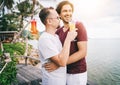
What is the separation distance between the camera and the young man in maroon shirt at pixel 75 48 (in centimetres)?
311

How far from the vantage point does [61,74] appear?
2967 mm

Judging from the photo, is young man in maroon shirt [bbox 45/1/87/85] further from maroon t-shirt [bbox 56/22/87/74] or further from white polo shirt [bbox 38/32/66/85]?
white polo shirt [bbox 38/32/66/85]

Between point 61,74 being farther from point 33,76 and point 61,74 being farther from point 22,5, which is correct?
point 22,5

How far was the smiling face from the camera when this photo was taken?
127 inches

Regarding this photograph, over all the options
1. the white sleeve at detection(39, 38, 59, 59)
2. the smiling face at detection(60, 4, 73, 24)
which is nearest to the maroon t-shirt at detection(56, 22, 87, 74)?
the smiling face at detection(60, 4, 73, 24)

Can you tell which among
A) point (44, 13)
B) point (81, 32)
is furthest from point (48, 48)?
point (81, 32)

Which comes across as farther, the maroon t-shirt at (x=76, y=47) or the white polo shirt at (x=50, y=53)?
the maroon t-shirt at (x=76, y=47)

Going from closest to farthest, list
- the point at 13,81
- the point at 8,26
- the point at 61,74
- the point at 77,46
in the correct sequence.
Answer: the point at 61,74, the point at 77,46, the point at 13,81, the point at 8,26

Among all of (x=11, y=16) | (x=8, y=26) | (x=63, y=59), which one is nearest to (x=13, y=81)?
(x=63, y=59)

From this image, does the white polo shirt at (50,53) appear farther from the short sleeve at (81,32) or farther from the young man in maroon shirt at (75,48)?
the short sleeve at (81,32)

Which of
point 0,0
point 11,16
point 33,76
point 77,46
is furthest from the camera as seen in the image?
point 11,16

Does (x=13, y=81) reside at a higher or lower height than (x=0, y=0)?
lower

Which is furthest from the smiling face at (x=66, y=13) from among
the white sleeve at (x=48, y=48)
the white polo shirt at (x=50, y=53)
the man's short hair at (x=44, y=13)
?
the white sleeve at (x=48, y=48)

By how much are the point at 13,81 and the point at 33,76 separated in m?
1.60
